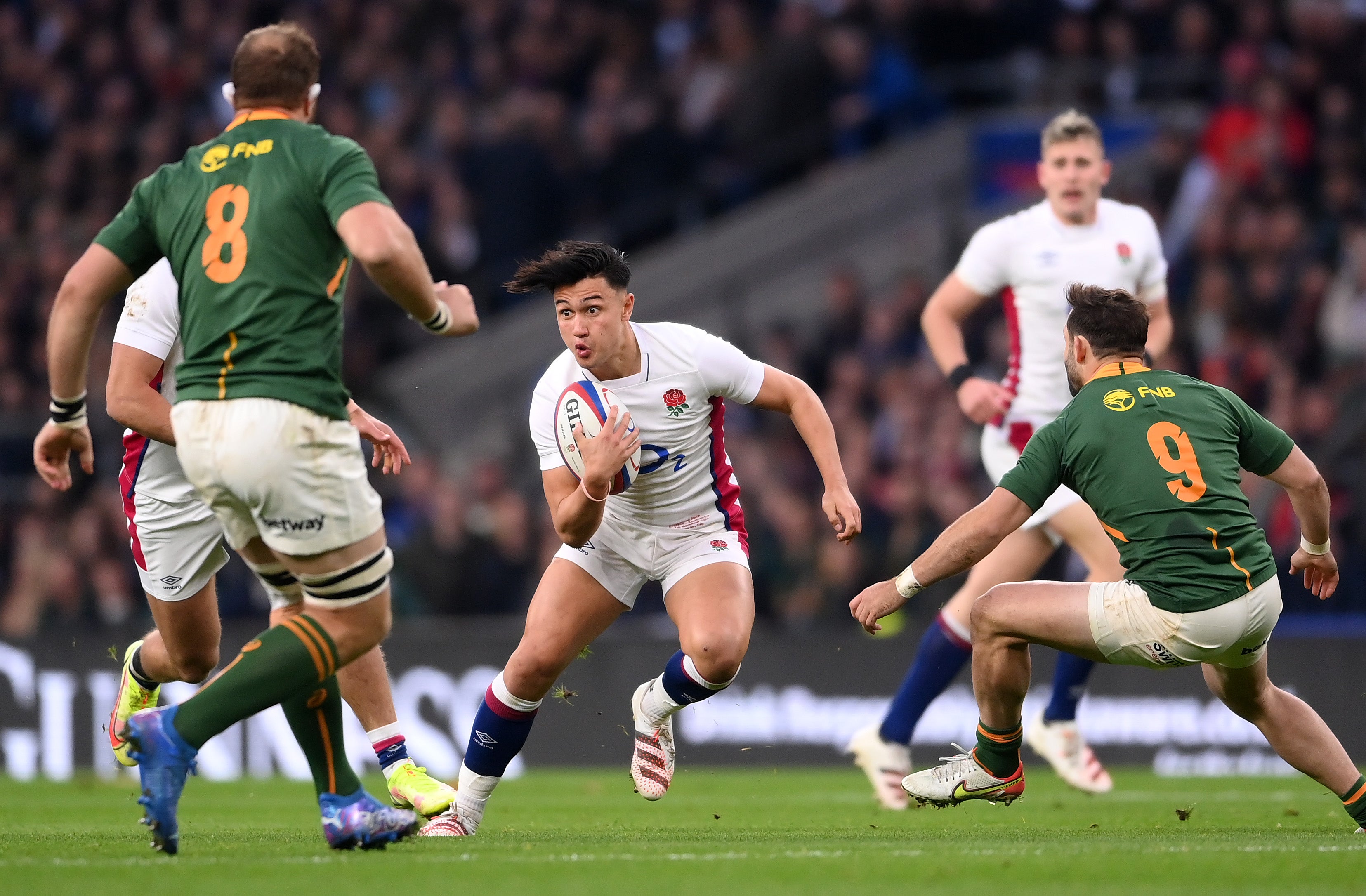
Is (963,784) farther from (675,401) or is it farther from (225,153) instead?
(225,153)

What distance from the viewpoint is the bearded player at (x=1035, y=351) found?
26.6 ft

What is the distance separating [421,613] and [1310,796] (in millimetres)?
6771

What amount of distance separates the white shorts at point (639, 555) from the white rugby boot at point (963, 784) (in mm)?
1137

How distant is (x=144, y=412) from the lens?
21.3ft

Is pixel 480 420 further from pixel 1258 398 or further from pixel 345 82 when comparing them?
pixel 1258 398

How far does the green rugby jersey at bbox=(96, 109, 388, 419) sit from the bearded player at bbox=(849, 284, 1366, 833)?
2.15 metres

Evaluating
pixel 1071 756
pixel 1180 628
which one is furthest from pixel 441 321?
pixel 1071 756

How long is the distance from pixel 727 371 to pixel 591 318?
0.62 m

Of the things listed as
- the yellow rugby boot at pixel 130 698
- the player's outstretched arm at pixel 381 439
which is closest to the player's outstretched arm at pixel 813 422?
the player's outstretched arm at pixel 381 439

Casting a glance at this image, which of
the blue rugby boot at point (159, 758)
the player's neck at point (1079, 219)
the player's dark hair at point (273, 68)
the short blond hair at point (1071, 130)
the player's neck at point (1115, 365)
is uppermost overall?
the player's dark hair at point (273, 68)

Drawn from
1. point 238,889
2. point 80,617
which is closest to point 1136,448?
point 238,889

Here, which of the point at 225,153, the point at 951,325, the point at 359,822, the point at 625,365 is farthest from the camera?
the point at 951,325

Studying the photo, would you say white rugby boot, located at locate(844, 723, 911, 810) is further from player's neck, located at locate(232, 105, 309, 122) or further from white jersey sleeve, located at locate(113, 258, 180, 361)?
player's neck, located at locate(232, 105, 309, 122)

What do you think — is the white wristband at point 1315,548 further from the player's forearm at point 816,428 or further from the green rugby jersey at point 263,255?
the green rugby jersey at point 263,255
